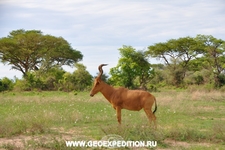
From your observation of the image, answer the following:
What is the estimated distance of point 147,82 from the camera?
3694 cm

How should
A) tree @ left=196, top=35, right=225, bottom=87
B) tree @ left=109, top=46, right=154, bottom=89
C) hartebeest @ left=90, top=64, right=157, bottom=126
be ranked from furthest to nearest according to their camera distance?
tree @ left=196, top=35, right=225, bottom=87, tree @ left=109, top=46, right=154, bottom=89, hartebeest @ left=90, top=64, right=157, bottom=126

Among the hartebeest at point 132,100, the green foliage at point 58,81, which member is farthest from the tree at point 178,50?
the hartebeest at point 132,100

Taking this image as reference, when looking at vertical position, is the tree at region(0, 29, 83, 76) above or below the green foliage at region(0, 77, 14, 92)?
above

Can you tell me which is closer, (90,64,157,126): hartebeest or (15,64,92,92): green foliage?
(90,64,157,126): hartebeest

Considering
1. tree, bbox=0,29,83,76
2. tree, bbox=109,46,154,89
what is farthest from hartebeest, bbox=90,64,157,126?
tree, bbox=0,29,83,76

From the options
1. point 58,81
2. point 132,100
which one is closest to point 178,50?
point 58,81

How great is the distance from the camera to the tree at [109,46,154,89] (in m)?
33.3

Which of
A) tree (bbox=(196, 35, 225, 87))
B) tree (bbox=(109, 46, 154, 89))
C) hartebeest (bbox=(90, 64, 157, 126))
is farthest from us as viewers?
tree (bbox=(196, 35, 225, 87))

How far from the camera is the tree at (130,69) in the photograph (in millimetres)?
33312

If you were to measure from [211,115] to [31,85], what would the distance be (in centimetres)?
2229

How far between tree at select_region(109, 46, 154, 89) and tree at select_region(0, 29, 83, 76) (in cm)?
1014

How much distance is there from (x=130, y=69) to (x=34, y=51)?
1333 cm

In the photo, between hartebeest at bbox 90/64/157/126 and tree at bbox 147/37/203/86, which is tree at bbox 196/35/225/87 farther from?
hartebeest at bbox 90/64/157/126

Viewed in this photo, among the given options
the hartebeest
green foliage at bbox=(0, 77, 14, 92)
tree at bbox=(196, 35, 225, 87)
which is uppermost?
tree at bbox=(196, 35, 225, 87)
